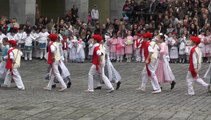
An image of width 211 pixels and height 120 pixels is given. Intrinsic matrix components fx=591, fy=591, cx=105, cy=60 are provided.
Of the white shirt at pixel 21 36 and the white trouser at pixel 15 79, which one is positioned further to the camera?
the white shirt at pixel 21 36

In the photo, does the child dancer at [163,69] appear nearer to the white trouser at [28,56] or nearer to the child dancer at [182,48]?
the child dancer at [182,48]

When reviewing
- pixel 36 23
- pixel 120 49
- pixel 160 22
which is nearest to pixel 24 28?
pixel 36 23

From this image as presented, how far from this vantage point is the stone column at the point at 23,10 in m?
33.6

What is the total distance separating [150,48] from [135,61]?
13.4m

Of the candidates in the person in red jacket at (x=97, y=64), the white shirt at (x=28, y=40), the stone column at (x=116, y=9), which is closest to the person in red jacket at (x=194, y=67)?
the person in red jacket at (x=97, y=64)

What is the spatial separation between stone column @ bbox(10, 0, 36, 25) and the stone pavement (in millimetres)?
12086

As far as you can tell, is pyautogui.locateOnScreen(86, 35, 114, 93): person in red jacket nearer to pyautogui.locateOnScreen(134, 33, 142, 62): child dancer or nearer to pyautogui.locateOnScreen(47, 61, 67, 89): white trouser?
pyautogui.locateOnScreen(47, 61, 67, 89): white trouser

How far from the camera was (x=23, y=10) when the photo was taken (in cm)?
3369

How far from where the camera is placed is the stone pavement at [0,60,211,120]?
13.1 m

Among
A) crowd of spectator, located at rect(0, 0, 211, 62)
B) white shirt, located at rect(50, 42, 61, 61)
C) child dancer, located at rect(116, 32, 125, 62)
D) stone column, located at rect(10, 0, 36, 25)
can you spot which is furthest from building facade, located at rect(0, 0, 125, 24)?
white shirt, located at rect(50, 42, 61, 61)

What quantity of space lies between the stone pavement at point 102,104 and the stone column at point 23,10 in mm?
12086

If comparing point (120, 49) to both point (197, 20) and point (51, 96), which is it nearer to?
point (197, 20)

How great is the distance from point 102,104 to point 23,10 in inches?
766

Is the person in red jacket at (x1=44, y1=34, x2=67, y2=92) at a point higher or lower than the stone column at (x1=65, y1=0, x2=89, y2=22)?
lower
